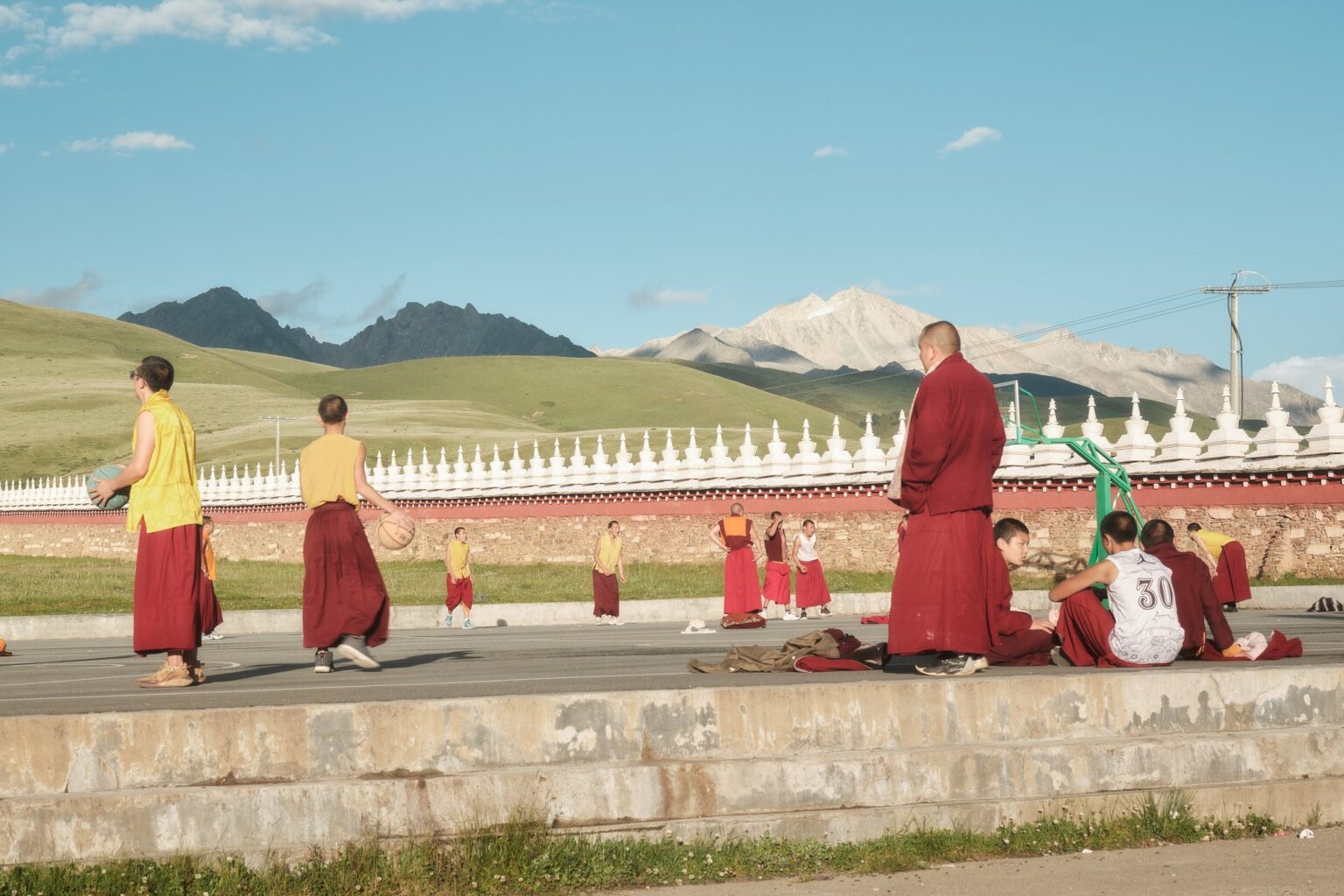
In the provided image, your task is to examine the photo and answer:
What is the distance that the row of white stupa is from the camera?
2923cm

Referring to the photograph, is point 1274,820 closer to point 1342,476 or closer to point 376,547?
point 1342,476

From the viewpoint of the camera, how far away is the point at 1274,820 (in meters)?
9.34

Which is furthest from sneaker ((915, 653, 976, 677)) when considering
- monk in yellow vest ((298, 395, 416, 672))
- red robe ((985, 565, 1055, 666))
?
monk in yellow vest ((298, 395, 416, 672))

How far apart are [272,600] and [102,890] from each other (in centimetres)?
2742

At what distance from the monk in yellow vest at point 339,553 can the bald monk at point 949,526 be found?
13.0 ft

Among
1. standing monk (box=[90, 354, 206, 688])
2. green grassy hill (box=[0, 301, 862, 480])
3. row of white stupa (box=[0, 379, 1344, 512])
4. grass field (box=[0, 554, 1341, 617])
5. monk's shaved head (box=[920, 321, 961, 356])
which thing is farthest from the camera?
green grassy hill (box=[0, 301, 862, 480])

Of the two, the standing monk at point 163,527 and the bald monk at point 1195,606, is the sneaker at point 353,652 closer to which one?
the standing monk at point 163,527

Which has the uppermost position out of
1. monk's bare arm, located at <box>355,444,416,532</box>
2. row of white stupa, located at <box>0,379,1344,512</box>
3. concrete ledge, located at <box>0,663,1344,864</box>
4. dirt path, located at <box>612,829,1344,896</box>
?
row of white stupa, located at <box>0,379,1344,512</box>

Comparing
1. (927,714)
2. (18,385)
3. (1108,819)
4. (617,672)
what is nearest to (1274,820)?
(1108,819)

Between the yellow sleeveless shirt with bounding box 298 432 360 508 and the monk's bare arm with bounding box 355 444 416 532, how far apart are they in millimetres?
42

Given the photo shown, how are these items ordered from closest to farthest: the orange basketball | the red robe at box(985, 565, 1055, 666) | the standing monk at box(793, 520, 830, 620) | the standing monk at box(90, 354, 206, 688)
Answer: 1. the red robe at box(985, 565, 1055, 666)
2. the standing monk at box(90, 354, 206, 688)
3. the orange basketball
4. the standing monk at box(793, 520, 830, 620)

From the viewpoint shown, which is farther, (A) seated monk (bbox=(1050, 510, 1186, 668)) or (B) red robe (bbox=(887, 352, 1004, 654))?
(A) seated monk (bbox=(1050, 510, 1186, 668))

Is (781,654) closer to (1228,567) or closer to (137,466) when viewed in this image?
(137,466)

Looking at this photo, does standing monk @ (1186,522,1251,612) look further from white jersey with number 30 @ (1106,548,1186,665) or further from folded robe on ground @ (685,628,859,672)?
white jersey with number 30 @ (1106,548,1186,665)
